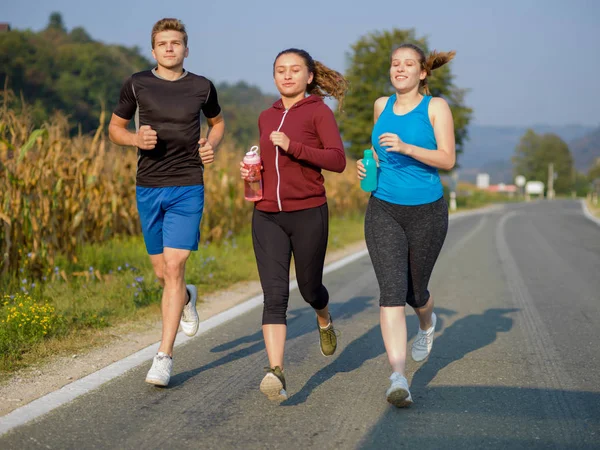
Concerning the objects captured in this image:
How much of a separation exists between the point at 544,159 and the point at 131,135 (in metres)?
162

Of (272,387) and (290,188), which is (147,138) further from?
(272,387)

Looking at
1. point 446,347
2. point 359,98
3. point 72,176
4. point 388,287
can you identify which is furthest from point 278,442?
point 359,98

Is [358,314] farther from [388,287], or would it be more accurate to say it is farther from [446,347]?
[388,287]

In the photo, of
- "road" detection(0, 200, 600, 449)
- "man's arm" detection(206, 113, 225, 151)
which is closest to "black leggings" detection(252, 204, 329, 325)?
"road" detection(0, 200, 600, 449)

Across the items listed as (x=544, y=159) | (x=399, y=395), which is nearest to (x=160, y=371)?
(x=399, y=395)

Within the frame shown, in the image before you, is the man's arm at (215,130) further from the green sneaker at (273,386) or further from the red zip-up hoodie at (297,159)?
the green sneaker at (273,386)

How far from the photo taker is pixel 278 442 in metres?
3.57

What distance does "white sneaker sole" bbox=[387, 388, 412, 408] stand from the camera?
4051 millimetres

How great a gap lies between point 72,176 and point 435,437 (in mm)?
6004

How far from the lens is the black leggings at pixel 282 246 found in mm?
4348

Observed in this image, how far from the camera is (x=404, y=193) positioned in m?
4.36

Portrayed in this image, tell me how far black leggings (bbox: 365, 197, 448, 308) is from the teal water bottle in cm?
11

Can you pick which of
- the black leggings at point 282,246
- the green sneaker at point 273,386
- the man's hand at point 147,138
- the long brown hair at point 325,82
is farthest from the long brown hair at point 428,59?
the green sneaker at point 273,386

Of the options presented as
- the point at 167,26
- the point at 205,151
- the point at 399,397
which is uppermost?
the point at 167,26
